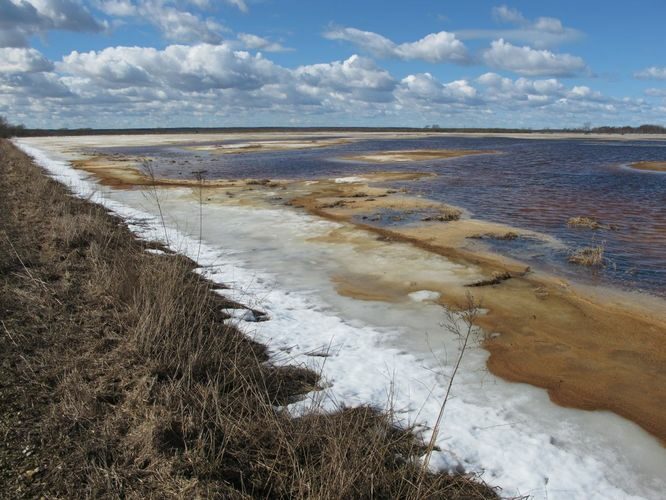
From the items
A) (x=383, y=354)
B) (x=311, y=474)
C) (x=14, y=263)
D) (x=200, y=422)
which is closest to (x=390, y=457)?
(x=311, y=474)

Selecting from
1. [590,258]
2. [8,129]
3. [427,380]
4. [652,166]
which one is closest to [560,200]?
[590,258]

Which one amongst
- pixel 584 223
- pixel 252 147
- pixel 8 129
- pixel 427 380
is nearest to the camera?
pixel 427 380

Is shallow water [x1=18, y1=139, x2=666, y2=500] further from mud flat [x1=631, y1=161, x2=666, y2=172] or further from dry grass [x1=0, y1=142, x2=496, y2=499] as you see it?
mud flat [x1=631, y1=161, x2=666, y2=172]

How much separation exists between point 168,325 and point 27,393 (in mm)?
1427

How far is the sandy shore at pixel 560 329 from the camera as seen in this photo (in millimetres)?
5555

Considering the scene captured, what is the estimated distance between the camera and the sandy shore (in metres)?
5.55

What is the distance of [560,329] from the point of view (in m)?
7.24

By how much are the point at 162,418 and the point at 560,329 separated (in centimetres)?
557

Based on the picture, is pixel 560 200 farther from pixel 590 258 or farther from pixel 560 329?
pixel 560 329

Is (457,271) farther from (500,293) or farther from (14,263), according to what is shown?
(14,263)

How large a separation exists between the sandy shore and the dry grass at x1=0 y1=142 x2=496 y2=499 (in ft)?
7.43

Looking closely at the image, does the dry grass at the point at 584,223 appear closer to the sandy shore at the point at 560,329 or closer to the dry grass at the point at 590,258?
the sandy shore at the point at 560,329

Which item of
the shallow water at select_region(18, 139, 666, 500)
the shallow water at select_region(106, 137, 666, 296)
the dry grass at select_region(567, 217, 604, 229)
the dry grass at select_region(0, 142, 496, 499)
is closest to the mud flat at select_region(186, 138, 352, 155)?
the shallow water at select_region(106, 137, 666, 296)

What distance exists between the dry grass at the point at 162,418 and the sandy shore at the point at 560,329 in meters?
2.26
